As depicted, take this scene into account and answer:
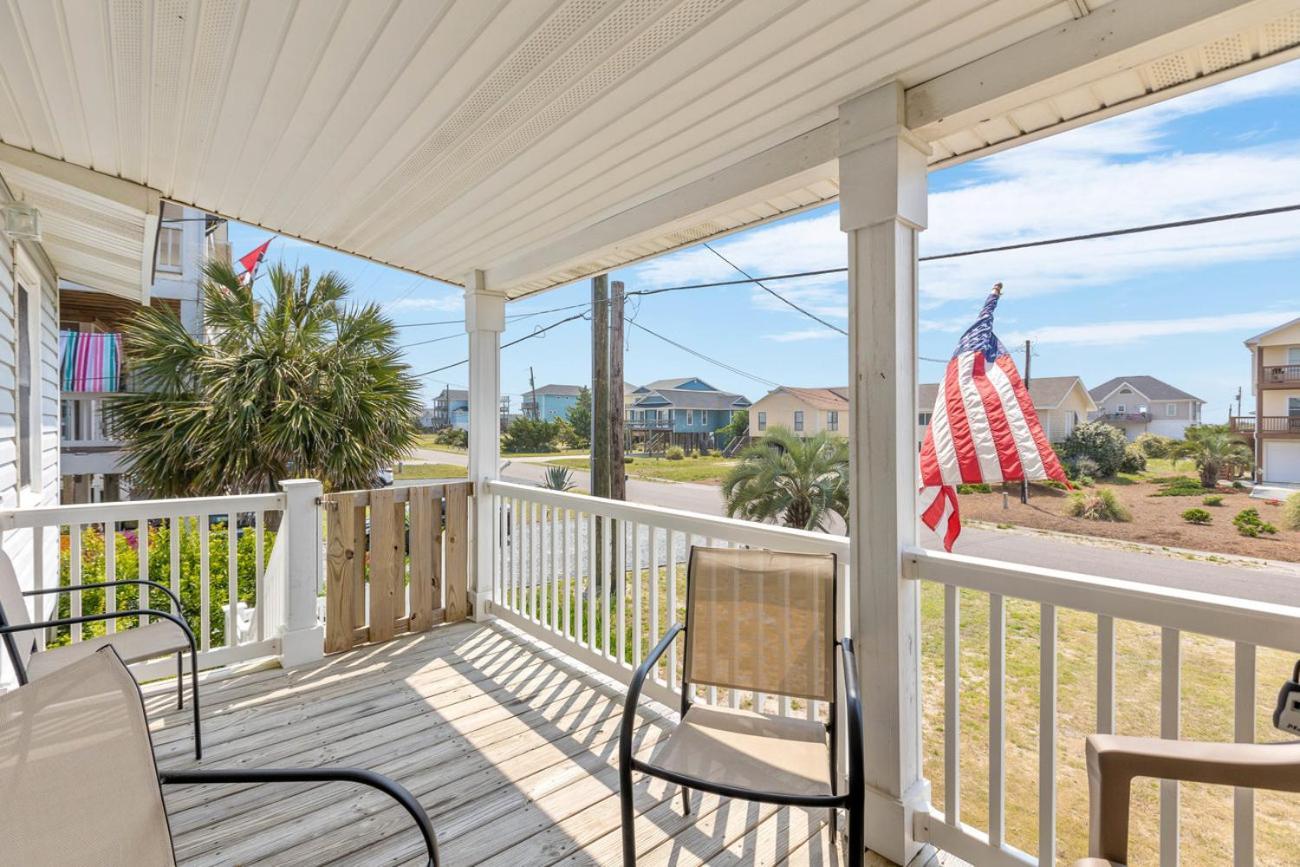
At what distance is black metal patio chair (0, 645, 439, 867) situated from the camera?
3.01ft

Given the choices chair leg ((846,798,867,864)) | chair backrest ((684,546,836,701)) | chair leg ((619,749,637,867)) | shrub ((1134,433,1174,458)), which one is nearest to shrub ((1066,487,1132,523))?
shrub ((1134,433,1174,458))

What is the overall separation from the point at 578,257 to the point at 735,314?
34.6 feet

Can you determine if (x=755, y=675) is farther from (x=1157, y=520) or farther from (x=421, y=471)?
(x=421, y=471)

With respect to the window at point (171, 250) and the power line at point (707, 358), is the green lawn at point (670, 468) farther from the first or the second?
the window at point (171, 250)

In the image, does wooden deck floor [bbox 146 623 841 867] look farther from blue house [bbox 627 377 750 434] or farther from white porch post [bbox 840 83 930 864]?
blue house [bbox 627 377 750 434]

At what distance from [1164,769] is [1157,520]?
2250 mm

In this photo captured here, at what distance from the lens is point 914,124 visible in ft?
5.86

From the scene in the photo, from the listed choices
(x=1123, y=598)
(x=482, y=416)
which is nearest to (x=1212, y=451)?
(x=1123, y=598)

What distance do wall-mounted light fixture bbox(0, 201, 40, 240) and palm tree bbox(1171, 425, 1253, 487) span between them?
5.43 metres

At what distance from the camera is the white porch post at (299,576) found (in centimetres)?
328

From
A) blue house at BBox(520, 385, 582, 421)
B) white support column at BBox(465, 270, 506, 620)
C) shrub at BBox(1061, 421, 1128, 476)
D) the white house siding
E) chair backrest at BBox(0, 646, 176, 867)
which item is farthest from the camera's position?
blue house at BBox(520, 385, 582, 421)

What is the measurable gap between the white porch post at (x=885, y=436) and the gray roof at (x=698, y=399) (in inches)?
296

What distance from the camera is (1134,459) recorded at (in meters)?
2.76

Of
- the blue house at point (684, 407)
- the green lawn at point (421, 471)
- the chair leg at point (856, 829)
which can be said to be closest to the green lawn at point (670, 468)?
the blue house at point (684, 407)
